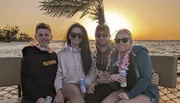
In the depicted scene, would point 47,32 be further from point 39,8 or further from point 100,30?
point 39,8

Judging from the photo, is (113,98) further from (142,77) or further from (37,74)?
(37,74)

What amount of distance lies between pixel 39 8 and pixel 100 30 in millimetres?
1691

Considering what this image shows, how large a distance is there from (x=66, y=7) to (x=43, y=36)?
1655mm

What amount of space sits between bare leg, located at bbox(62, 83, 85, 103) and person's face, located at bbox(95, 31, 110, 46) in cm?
70

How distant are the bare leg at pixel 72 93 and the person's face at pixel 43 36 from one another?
60 centimetres

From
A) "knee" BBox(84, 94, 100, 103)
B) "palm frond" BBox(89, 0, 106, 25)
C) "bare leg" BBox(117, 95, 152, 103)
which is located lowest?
"knee" BBox(84, 94, 100, 103)

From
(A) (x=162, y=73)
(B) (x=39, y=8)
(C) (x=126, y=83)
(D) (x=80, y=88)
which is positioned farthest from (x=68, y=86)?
(B) (x=39, y=8)

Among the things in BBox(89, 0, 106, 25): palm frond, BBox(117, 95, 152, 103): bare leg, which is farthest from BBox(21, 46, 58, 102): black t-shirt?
BBox(89, 0, 106, 25): palm frond

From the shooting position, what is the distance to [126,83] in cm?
243

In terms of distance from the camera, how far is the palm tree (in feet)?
14.2

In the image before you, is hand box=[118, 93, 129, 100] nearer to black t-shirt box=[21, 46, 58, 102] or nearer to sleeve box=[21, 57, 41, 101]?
black t-shirt box=[21, 46, 58, 102]

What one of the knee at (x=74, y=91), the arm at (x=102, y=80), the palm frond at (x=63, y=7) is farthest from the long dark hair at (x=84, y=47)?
the palm frond at (x=63, y=7)

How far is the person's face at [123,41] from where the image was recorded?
8.16ft

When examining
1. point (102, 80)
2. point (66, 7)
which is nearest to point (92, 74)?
point (102, 80)
